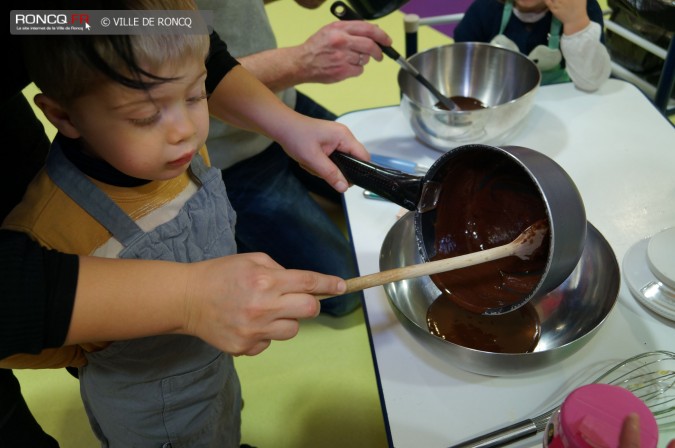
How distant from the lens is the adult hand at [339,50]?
117 cm

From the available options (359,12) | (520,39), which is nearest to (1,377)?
(359,12)

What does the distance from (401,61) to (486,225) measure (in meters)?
0.47

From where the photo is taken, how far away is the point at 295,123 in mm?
899

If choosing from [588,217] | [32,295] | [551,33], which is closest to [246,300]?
[32,295]

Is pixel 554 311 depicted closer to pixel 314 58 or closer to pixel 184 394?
pixel 184 394

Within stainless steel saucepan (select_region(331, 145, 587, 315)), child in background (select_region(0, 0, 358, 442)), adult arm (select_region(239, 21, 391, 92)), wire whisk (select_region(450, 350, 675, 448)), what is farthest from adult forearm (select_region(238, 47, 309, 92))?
wire whisk (select_region(450, 350, 675, 448))

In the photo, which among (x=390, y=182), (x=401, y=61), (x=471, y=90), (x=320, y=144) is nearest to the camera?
(x=390, y=182)

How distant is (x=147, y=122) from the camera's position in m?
0.63

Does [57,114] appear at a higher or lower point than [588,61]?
higher

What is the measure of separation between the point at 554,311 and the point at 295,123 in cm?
48

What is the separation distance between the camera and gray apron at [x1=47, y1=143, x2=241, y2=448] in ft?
2.29

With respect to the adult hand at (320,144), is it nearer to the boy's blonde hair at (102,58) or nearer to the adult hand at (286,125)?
the adult hand at (286,125)

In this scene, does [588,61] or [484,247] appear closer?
[484,247]

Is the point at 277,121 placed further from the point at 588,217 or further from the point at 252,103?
the point at 588,217
